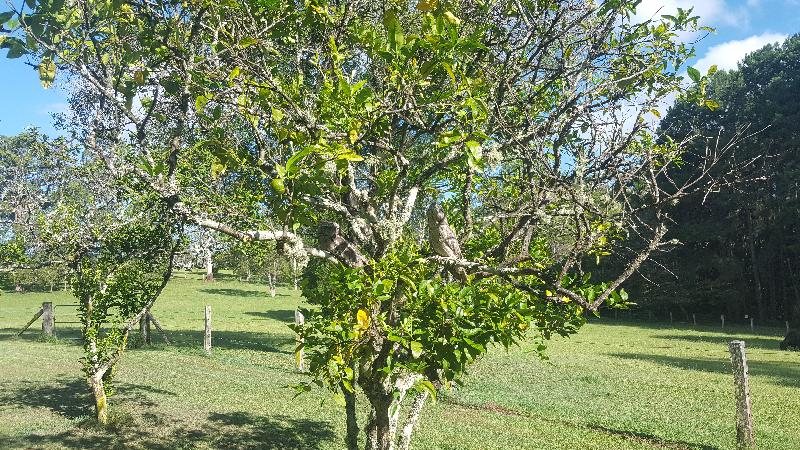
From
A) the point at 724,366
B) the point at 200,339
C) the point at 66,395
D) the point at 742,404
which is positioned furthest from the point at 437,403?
the point at 200,339

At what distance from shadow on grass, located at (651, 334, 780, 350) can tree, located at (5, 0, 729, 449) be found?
2381 centimetres

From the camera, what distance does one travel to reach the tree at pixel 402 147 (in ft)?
11.4

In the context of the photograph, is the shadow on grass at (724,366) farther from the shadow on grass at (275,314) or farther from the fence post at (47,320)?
the fence post at (47,320)

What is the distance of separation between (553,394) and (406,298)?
11.0 meters

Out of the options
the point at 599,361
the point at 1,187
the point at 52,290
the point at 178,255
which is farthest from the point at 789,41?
the point at 1,187

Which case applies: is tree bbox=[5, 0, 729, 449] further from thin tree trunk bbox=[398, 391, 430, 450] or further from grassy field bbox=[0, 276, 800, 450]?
grassy field bbox=[0, 276, 800, 450]

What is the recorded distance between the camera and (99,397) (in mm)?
9969

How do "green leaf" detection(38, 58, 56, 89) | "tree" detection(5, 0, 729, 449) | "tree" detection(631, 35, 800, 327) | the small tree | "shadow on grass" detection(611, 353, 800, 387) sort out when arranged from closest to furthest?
"green leaf" detection(38, 58, 56, 89), "tree" detection(5, 0, 729, 449), the small tree, "shadow on grass" detection(611, 353, 800, 387), "tree" detection(631, 35, 800, 327)

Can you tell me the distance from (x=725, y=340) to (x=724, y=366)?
1046 centimetres

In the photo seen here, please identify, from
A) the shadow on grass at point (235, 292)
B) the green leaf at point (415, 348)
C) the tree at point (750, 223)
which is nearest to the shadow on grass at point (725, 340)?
the tree at point (750, 223)

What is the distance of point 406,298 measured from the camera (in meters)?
4.05

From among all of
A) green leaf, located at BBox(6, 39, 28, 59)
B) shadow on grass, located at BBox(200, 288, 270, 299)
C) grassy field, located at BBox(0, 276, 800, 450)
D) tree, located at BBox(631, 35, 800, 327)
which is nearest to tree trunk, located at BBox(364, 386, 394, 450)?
grassy field, located at BBox(0, 276, 800, 450)

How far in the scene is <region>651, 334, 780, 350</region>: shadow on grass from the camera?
25.7 metres

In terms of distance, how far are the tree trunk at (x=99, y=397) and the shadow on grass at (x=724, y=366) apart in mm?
16277
